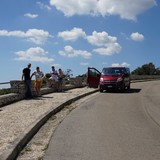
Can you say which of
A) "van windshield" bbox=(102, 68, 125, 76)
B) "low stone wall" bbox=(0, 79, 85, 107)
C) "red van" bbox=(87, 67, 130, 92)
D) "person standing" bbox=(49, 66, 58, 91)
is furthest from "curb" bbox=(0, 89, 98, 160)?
"van windshield" bbox=(102, 68, 125, 76)

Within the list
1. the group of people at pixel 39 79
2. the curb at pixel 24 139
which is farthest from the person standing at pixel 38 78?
the curb at pixel 24 139

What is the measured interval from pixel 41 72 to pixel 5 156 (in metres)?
15.2

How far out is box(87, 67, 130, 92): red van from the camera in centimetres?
2784

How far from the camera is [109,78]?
28.2m

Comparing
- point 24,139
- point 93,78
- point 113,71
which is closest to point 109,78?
point 113,71

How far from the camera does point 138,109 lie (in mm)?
16766

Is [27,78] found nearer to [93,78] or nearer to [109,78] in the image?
[109,78]

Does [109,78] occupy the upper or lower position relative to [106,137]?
upper

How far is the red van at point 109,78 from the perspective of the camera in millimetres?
27844

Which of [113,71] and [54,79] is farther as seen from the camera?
[113,71]

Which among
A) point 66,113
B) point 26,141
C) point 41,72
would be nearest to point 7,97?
point 66,113

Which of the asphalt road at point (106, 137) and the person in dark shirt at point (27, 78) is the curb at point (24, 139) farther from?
the person in dark shirt at point (27, 78)

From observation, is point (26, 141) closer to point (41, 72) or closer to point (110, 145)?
point (110, 145)

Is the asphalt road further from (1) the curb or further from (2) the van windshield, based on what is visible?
(2) the van windshield
